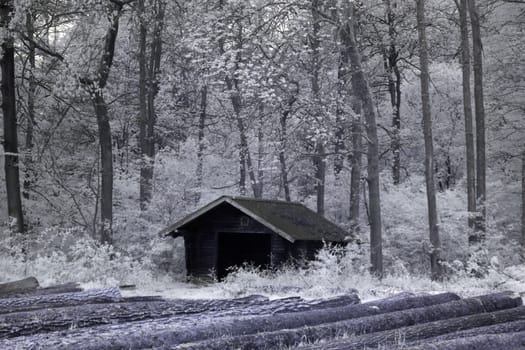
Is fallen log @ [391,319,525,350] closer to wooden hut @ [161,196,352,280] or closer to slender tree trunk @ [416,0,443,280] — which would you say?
wooden hut @ [161,196,352,280]

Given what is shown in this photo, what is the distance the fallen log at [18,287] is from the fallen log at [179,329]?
186 inches

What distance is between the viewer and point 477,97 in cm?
2045

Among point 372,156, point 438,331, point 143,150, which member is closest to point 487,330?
point 438,331

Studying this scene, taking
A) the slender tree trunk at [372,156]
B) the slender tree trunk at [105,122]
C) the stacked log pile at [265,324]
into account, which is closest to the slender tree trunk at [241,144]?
the slender tree trunk at [105,122]

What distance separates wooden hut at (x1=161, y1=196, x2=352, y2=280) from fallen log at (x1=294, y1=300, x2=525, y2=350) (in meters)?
9.66

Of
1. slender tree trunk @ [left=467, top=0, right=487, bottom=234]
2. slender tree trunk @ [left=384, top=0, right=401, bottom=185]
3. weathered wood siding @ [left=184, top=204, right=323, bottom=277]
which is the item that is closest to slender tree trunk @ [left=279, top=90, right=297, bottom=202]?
weathered wood siding @ [left=184, top=204, right=323, bottom=277]

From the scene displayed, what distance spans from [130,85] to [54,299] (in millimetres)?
21671

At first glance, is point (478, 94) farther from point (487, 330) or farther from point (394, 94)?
point (487, 330)

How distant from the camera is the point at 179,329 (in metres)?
6.95

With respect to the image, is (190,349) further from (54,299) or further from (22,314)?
(54,299)

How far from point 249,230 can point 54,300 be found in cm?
974

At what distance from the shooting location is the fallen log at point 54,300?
919cm

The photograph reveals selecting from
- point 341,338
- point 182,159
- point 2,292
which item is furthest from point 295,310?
point 182,159

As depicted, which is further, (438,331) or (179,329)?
(438,331)
